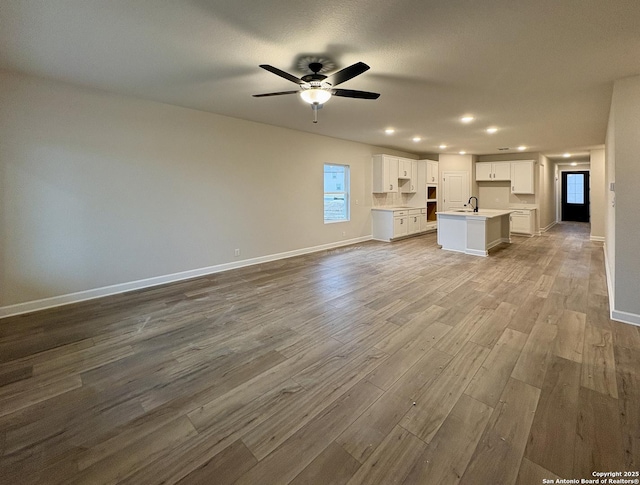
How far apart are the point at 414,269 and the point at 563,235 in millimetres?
6984

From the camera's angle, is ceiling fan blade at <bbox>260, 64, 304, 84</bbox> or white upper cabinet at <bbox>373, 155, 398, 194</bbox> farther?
white upper cabinet at <bbox>373, 155, 398, 194</bbox>

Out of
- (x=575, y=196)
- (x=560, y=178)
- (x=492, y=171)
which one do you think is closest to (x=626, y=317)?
(x=492, y=171)

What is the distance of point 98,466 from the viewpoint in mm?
1477

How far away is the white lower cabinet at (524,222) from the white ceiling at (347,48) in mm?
4981

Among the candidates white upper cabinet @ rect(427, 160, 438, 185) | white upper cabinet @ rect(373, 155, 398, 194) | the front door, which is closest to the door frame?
the front door

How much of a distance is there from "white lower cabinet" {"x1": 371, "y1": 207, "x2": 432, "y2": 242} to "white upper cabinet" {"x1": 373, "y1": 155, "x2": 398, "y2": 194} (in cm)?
59

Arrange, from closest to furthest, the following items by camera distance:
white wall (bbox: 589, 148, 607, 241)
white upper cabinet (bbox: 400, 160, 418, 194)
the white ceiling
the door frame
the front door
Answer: the white ceiling → white wall (bbox: 589, 148, 607, 241) → white upper cabinet (bbox: 400, 160, 418, 194) → the door frame → the front door

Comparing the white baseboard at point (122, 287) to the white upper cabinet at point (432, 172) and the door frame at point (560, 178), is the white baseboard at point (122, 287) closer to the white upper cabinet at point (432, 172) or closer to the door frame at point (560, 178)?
the white upper cabinet at point (432, 172)

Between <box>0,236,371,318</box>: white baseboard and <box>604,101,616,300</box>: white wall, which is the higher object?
<box>604,101,616,300</box>: white wall

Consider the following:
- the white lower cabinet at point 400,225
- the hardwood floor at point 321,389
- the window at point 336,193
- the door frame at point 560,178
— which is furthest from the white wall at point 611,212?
the door frame at point 560,178

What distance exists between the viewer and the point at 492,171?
955 centimetres

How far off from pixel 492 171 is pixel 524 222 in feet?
6.38

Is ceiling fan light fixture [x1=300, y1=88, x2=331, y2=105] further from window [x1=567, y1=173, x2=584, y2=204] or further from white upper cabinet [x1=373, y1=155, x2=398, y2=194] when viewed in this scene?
window [x1=567, y1=173, x2=584, y2=204]

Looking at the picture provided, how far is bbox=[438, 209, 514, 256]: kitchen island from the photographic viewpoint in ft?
20.1
